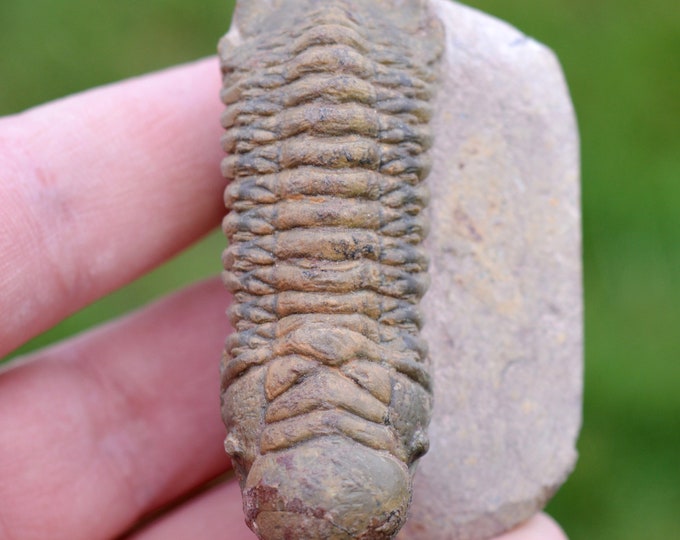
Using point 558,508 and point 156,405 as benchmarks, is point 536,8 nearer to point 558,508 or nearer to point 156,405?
point 558,508

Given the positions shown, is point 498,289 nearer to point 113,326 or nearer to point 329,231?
point 329,231

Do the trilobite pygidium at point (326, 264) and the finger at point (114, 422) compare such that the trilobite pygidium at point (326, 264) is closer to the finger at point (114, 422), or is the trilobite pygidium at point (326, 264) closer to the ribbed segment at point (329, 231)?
the ribbed segment at point (329, 231)

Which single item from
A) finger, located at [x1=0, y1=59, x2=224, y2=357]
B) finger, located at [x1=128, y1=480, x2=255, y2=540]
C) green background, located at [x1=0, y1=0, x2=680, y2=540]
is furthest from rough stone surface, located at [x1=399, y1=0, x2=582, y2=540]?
green background, located at [x1=0, y1=0, x2=680, y2=540]

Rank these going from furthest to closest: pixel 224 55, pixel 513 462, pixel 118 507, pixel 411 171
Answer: pixel 118 507, pixel 513 462, pixel 224 55, pixel 411 171

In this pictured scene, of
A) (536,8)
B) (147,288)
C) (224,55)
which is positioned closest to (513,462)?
(224,55)

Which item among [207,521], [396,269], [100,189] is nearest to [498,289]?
[396,269]

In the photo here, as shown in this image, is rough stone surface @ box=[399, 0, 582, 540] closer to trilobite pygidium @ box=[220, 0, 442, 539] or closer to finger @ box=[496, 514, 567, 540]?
finger @ box=[496, 514, 567, 540]
